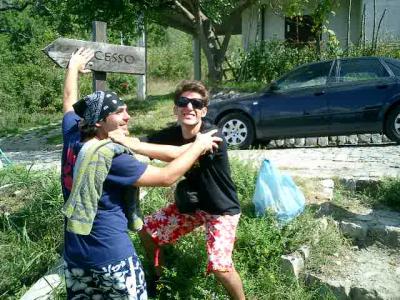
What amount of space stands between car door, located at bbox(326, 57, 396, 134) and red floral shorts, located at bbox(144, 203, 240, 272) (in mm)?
5967

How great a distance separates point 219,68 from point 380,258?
11.7 m

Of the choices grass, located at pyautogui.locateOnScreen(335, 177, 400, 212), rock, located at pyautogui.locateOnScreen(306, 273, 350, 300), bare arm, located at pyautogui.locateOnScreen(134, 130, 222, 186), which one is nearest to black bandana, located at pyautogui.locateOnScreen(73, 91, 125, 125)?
bare arm, located at pyautogui.locateOnScreen(134, 130, 222, 186)

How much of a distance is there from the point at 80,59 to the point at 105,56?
2.19 ft

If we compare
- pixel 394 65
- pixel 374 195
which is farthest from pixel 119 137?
pixel 394 65

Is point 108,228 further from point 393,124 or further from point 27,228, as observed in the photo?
point 393,124

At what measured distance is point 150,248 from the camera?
12.3 feet

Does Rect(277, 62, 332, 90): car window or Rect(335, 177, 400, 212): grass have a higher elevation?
Rect(277, 62, 332, 90): car window

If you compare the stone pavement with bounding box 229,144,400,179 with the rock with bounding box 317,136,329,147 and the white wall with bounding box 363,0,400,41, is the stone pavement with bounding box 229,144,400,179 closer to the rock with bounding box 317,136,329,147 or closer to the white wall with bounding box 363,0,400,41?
the rock with bounding box 317,136,329,147

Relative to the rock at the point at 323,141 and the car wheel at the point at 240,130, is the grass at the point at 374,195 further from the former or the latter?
the rock at the point at 323,141

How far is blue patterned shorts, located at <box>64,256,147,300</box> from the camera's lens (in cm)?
258

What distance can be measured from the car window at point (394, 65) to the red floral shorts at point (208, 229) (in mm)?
6628

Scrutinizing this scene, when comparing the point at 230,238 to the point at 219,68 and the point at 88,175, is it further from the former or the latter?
the point at 219,68

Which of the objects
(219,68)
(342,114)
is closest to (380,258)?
(342,114)

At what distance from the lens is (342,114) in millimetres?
8875
